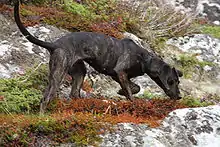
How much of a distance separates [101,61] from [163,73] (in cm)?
121

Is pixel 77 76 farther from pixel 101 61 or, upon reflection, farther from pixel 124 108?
pixel 124 108

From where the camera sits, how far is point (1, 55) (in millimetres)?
11125

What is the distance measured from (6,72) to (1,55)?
794mm

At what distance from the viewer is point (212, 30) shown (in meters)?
20.5

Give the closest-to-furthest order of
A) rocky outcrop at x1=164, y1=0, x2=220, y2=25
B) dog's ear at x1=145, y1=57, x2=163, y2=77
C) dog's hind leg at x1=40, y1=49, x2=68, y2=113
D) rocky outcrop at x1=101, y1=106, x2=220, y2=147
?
rocky outcrop at x1=101, y1=106, x2=220, y2=147 → dog's hind leg at x1=40, y1=49, x2=68, y2=113 → dog's ear at x1=145, y1=57, x2=163, y2=77 → rocky outcrop at x1=164, y1=0, x2=220, y2=25

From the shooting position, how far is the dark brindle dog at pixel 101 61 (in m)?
8.15

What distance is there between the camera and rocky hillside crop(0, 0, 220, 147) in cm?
677

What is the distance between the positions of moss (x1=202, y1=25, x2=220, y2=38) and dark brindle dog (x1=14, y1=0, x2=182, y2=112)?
33.7ft

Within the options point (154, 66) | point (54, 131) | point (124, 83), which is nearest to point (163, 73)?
point (154, 66)

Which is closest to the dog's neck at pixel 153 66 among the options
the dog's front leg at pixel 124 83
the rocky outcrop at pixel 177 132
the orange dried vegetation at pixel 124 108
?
the dog's front leg at pixel 124 83

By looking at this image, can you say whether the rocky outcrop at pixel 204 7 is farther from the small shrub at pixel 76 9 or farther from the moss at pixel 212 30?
the small shrub at pixel 76 9

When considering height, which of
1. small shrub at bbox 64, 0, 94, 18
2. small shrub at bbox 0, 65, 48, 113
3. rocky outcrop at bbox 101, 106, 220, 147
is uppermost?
small shrub at bbox 64, 0, 94, 18

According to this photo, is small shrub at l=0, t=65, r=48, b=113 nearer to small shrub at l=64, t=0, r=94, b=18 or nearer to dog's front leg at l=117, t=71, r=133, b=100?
dog's front leg at l=117, t=71, r=133, b=100

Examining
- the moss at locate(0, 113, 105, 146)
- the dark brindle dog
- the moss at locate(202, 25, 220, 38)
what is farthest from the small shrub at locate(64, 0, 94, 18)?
the moss at locate(0, 113, 105, 146)
